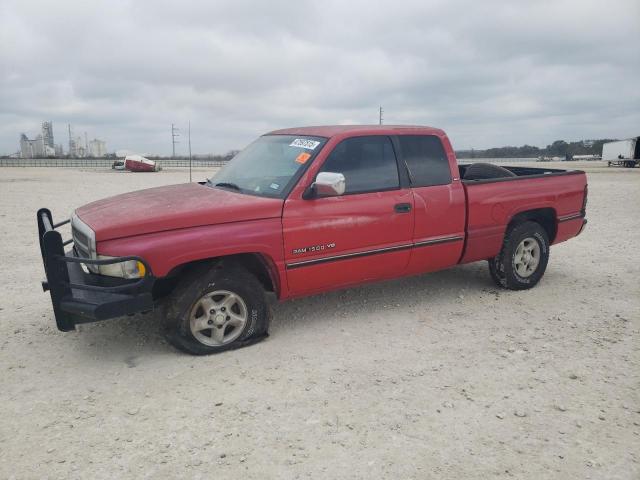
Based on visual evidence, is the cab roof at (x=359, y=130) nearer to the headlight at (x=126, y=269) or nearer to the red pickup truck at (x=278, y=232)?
the red pickup truck at (x=278, y=232)

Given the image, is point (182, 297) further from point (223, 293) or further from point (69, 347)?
point (69, 347)

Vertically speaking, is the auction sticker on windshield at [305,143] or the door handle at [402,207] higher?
the auction sticker on windshield at [305,143]

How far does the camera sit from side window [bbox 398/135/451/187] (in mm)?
4895

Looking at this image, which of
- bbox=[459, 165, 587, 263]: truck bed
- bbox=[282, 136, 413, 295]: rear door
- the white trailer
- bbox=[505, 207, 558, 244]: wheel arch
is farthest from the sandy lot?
the white trailer

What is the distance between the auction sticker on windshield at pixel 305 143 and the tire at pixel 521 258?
8.14 ft

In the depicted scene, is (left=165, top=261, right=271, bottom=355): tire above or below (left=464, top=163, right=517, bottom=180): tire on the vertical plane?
below

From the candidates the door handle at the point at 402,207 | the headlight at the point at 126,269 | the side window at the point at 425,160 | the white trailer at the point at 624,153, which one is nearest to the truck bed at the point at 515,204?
the side window at the point at 425,160

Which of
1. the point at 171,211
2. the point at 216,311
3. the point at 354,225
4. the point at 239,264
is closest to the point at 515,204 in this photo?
the point at 354,225

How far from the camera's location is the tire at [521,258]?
5.61 meters

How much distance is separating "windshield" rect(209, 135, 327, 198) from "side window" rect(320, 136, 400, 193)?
0.62ft

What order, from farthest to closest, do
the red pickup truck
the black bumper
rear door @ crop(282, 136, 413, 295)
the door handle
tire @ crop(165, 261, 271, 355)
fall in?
the door handle < rear door @ crop(282, 136, 413, 295) < tire @ crop(165, 261, 271, 355) < the red pickup truck < the black bumper

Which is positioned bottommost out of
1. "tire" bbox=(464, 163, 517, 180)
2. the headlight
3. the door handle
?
the headlight

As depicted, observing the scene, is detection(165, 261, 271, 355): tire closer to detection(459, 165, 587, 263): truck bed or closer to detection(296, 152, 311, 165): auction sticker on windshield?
detection(296, 152, 311, 165): auction sticker on windshield

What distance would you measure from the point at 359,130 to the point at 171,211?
1.89 meters
